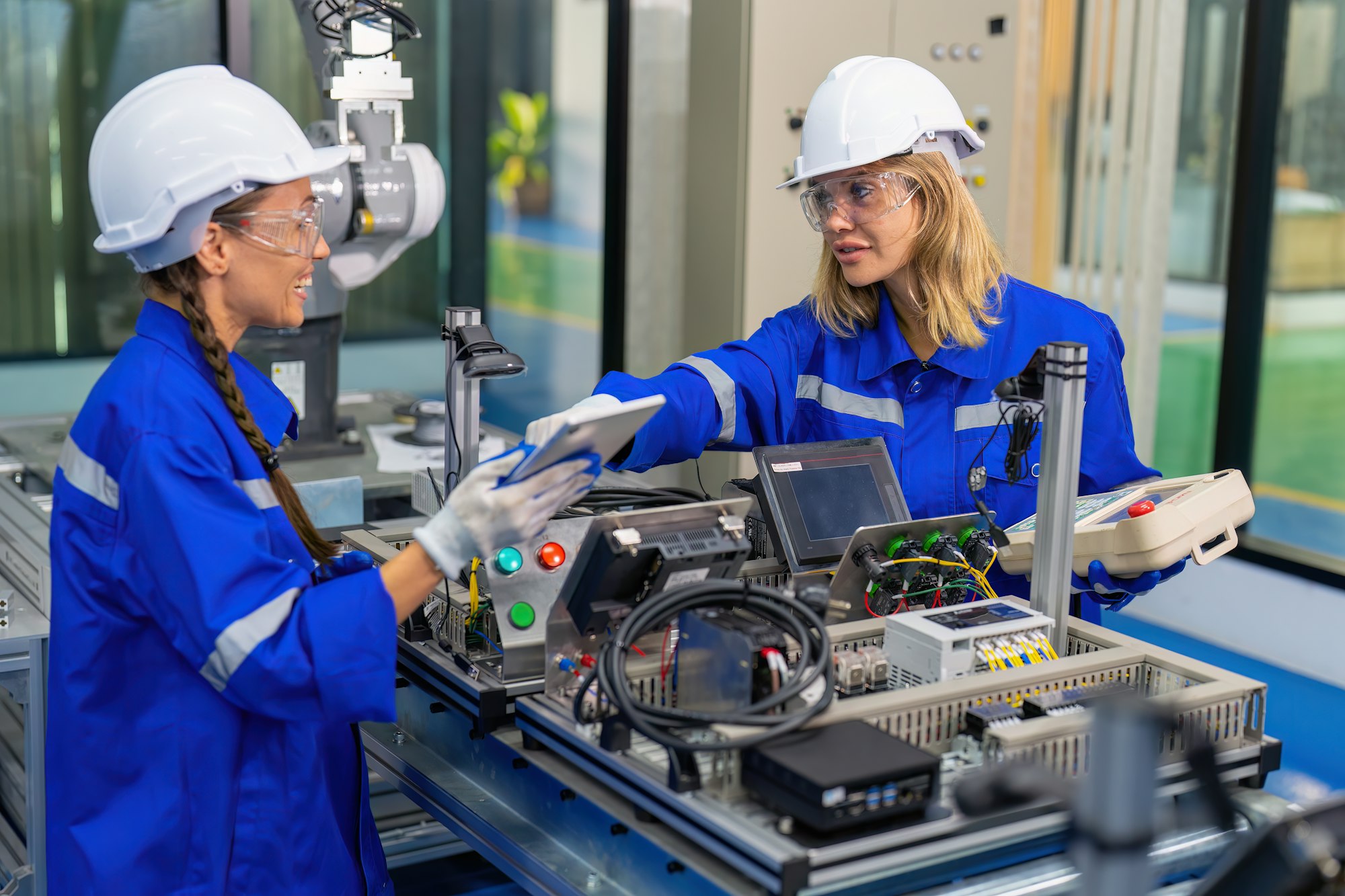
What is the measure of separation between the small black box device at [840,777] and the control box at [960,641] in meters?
0.19

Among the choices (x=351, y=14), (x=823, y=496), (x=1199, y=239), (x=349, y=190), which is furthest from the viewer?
(x=1199, y=239)

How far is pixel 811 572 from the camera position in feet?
5.59

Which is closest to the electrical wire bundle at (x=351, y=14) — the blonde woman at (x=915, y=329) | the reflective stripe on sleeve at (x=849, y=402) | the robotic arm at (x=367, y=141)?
the robotic arm at (x=367, y=141)

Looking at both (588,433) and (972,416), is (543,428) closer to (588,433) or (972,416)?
(588,433)

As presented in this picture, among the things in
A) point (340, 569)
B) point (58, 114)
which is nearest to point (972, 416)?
point (340, 569)

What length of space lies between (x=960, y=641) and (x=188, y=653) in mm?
784

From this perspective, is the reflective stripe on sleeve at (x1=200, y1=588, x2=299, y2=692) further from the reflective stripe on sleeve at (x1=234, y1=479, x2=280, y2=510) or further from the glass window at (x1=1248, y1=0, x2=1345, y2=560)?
the glass window at (x1=1248, y1=0, x2=1345, y2=560)

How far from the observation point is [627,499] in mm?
1945

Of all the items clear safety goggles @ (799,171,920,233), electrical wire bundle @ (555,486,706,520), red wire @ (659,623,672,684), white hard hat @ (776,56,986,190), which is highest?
white hard hat @ (776,56,986,190)

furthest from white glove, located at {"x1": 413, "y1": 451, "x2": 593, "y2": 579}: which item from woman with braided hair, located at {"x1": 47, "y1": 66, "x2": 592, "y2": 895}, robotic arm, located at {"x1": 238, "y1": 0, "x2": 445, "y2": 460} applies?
robotic arm, located at {"x1": 238, "y1": 0, "x2": 445, "y2": 460}

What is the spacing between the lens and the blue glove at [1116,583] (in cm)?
170

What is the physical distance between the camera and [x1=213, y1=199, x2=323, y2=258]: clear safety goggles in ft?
4.68

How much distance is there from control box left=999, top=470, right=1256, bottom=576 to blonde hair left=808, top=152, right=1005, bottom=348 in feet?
1.13

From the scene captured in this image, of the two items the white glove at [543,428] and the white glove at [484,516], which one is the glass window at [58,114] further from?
the white glove at [484,516]
